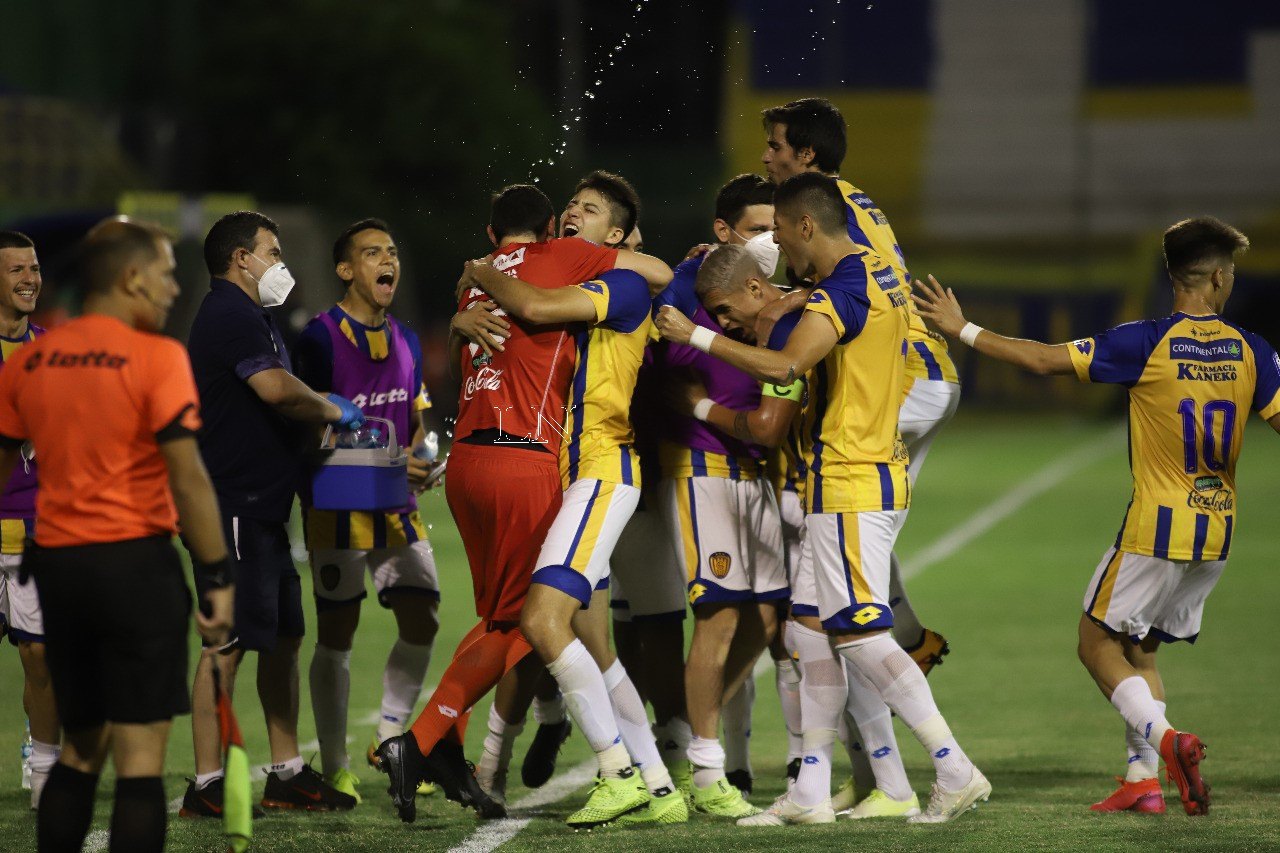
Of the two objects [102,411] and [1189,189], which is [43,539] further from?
[1189,189]

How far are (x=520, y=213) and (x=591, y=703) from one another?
6.28 ft

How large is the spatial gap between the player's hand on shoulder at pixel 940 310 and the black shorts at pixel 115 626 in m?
3.04

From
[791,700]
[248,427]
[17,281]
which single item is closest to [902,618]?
[791,700]

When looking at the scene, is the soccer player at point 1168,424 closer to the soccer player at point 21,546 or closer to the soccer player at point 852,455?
the soccer player at point 852,455

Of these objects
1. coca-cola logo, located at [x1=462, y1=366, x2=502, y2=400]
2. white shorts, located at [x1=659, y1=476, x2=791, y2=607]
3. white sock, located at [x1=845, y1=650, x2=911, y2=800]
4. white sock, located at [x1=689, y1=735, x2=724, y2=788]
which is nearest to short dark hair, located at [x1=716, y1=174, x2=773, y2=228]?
white shorts, located at [x1=659, y1=476, x2=791, y2=607]

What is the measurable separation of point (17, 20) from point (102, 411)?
2253 cm

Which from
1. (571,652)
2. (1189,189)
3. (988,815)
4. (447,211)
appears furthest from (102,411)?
(1189,189)

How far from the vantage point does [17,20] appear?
24875 mm


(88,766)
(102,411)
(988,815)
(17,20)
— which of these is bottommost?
(988,815)

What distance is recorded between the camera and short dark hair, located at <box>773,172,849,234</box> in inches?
242

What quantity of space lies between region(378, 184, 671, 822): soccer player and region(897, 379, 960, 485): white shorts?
1280 mm

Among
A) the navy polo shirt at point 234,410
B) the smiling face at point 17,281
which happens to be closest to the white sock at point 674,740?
the navy polo shirt at point 234,410

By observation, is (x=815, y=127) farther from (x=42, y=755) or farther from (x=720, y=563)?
(x=42, y=755)

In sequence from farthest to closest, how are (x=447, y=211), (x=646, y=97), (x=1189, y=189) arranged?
(x=646, y=97) → (x=1189, y=189) → (x=447, y=211)
